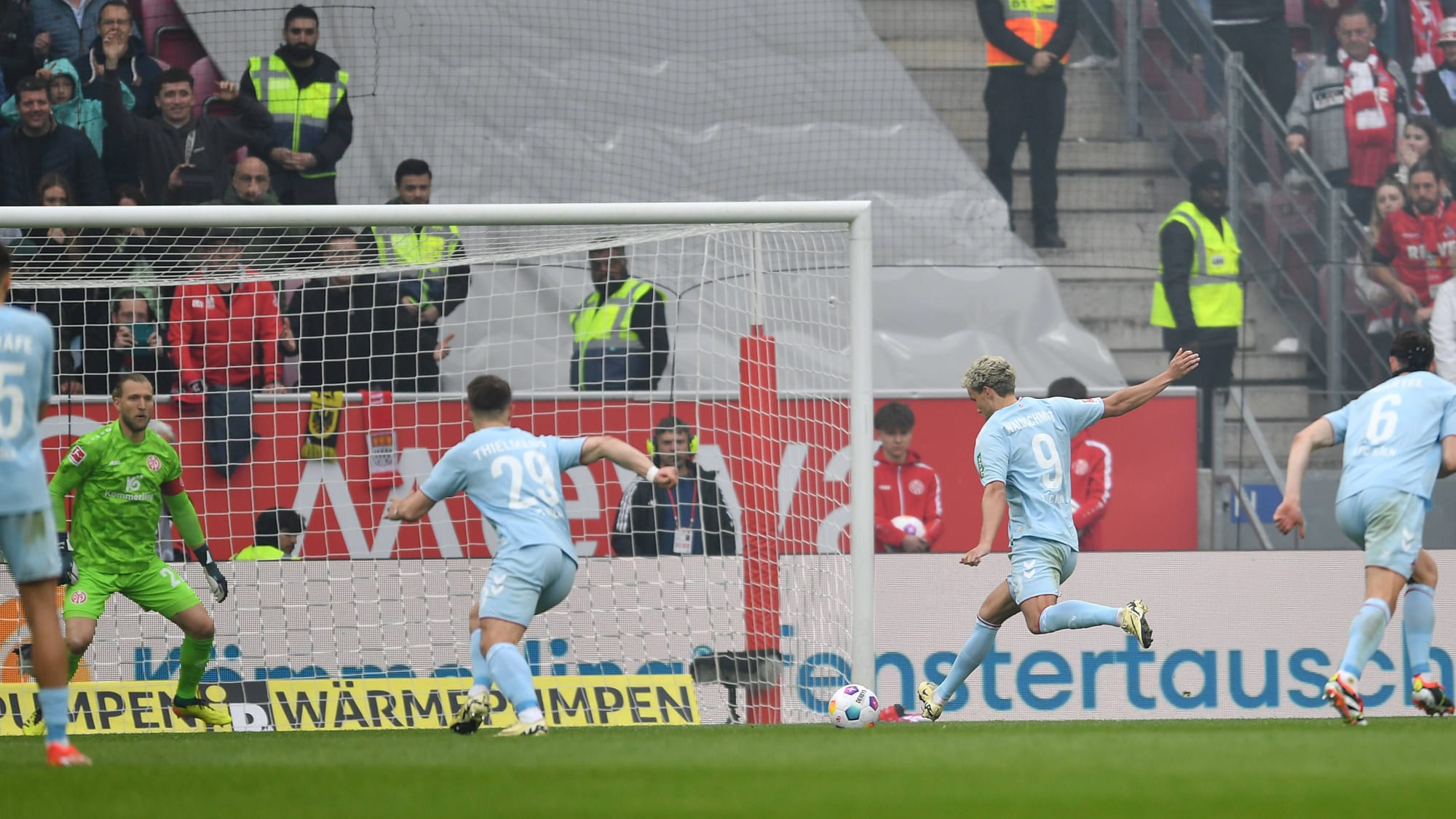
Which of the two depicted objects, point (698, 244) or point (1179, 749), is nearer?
point (1179, 749)

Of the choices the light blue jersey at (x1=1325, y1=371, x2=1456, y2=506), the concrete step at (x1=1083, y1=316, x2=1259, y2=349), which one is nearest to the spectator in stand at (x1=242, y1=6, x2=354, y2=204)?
the concrete step at (x1=1083, y1=316, x2=1259, y2=349)

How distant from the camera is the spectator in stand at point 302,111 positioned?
12.6 metres

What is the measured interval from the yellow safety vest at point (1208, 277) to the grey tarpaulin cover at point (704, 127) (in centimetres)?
64

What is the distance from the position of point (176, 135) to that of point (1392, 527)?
29.7 ft

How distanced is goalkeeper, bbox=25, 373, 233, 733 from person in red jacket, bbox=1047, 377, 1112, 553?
18.1 feet

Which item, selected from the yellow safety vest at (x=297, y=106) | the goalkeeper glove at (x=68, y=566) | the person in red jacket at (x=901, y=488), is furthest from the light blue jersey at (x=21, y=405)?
the yellow safety vest at (x=297, y=106)

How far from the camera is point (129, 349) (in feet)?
33.7

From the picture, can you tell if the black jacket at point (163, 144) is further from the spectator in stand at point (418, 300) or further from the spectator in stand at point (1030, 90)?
the spectator in stand at point (1030, 90)

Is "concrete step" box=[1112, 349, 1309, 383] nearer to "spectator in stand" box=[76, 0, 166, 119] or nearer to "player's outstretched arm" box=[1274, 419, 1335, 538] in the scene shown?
"player's outstretched arm" box=[1274, 419, 1335, 538]

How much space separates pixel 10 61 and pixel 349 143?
2.68 meters

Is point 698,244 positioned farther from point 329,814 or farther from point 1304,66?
point 329,814

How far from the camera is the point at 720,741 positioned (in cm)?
652

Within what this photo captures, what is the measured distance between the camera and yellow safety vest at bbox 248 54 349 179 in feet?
41.8

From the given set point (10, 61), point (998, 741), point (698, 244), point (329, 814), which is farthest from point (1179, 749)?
point (10, 61)
